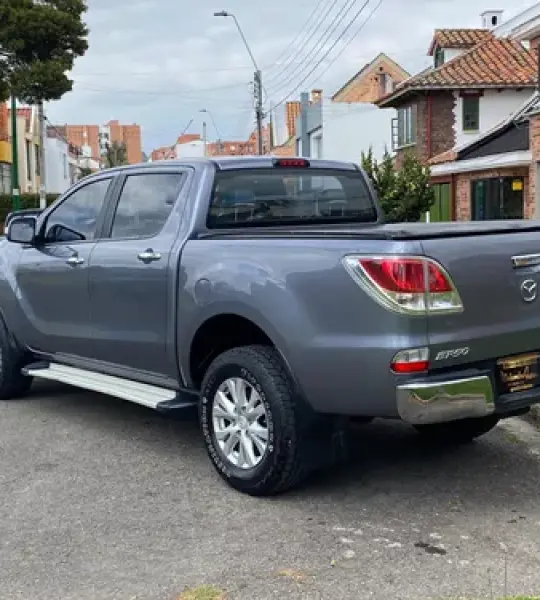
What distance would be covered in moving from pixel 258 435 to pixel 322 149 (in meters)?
39.7

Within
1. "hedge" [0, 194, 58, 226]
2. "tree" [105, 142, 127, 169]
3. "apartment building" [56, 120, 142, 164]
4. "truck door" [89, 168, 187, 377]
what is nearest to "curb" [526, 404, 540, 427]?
"truck door" [89, 168, 187, 377]

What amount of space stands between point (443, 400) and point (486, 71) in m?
26.0

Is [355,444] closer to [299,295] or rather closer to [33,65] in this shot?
[299,295]

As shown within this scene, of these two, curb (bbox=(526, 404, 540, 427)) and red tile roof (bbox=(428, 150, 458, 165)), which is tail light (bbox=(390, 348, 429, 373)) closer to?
curb (bbox=(526, 404, 540, 427))

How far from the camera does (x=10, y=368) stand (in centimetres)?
685

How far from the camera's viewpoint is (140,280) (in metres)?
5.23

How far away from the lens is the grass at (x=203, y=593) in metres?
3.40

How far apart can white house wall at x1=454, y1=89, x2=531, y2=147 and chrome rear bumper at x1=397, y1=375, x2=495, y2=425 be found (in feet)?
82.5

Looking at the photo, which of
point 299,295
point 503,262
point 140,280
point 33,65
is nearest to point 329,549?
point 299,295

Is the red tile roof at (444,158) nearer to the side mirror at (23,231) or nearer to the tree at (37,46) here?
the tree at (37,46)

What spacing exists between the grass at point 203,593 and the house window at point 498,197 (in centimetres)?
1968

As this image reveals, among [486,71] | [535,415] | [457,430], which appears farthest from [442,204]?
[457,430]

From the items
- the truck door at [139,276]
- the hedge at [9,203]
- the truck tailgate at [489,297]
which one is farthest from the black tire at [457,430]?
the hedge at [9,203]

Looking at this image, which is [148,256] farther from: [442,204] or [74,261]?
[442,204]
